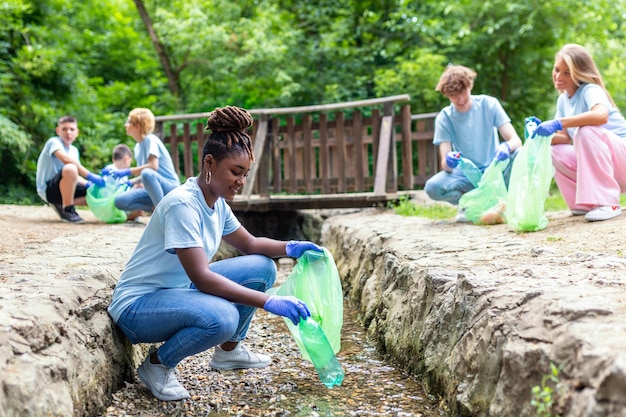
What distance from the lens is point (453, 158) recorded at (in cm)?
491

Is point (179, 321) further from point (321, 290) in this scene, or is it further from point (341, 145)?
point (341, 145)

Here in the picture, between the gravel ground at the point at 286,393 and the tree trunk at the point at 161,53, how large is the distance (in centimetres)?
1105

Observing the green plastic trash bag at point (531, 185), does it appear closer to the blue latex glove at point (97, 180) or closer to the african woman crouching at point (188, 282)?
the african woman crouching at point (188, 282)

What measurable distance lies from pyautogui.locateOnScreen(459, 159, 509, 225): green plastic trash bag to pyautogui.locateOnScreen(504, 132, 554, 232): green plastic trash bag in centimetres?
45

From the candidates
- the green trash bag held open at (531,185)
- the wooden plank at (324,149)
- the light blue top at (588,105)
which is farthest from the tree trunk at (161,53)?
the green trash bag held open at (531,185)

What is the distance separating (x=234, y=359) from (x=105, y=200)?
12.5ft

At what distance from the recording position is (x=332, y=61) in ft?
41.1

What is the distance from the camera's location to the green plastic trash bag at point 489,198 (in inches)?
185

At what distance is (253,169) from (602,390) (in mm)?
6367

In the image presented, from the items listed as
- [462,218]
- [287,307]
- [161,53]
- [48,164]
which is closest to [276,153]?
[48,164]

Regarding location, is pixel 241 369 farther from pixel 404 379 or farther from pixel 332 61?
pixel 332 61

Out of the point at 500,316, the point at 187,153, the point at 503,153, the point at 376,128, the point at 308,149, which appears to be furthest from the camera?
the point at 187,153

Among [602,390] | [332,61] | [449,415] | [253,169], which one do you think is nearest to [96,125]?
[332,61]

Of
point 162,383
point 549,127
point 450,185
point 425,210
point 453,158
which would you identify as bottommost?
point 162,383
